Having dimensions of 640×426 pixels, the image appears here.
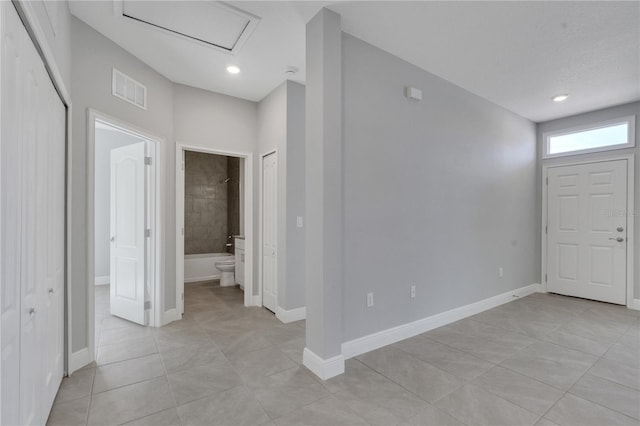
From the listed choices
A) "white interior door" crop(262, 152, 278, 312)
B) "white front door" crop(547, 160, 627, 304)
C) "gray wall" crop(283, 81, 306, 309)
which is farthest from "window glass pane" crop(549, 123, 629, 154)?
"white interior door" crop(262, 152, 278, 312)

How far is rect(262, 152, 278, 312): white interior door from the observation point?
12.6 ft

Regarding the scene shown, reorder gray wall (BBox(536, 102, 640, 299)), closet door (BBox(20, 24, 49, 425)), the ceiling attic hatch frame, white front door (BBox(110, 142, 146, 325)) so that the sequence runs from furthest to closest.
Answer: gray wall (BBox(536, 102, 640, 299))
white front door (BBox(110, 142, 146, 325))
the ceiling attic hatch frame
closet door (BBox(20, 24, 49, 425))

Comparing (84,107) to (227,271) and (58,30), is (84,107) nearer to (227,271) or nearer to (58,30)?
(58,30)

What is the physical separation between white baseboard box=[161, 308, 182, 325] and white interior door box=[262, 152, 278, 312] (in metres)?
1.07

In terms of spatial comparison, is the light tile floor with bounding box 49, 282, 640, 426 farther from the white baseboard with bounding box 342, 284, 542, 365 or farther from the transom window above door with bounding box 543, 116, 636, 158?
the transom window above door with bounding box 543, 116, 636, 158

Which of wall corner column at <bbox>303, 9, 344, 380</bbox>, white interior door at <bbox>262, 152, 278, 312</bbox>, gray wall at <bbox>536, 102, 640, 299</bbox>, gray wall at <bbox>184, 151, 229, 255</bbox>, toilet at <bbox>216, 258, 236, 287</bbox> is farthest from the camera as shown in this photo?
gray wall at <bbox>184, 151, 229, 255</bbox>

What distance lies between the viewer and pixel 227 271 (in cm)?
532

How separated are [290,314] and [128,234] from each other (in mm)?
2103

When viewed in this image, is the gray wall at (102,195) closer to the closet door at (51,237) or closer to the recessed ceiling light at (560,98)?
the closet door at (51,237)

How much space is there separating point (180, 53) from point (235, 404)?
3.06 metres

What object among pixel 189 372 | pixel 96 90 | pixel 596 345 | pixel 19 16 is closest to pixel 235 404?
pixel 189 372

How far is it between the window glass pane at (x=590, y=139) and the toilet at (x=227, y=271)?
5653mm

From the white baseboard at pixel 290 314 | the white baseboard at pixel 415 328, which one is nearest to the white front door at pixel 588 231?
the white baseboard at pixel 415 328

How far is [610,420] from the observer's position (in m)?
1.88
